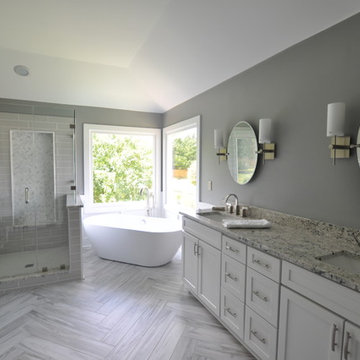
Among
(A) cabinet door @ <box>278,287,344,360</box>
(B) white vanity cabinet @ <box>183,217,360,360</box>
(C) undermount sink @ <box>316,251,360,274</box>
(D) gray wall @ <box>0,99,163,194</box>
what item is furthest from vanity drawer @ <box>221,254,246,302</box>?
(D) gray wall @ <box>0,99,163,194</box>

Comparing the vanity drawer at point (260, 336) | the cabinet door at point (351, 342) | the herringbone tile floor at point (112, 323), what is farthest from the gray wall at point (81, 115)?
the cabinet door at point (351, 342)

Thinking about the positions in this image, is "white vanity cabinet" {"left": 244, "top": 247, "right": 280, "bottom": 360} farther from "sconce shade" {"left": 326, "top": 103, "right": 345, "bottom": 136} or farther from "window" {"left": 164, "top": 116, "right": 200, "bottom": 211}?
"window" {"left": 164, "top": 116, "right": 200, "bottom": 211}

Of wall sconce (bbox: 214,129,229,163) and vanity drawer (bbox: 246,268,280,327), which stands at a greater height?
wall sconce (bbox: 214,129,229,163)

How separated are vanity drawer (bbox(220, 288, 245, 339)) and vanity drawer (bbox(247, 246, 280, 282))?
366 mm

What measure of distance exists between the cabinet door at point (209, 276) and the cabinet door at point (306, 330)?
0.72 m

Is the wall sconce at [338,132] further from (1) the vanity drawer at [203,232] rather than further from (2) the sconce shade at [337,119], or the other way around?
(1) the vanity drawer at [203,232]

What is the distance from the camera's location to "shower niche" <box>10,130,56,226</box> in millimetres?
3666

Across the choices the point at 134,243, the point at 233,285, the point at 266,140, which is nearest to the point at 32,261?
the point at 134,243

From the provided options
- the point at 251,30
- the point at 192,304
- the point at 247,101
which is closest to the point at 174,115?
the point at 247,101

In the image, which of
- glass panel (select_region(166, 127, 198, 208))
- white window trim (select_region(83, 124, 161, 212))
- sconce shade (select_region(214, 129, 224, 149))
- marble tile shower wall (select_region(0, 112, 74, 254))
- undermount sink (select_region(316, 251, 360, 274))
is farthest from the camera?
white window trim (select_region(83, 124, 161, 212))

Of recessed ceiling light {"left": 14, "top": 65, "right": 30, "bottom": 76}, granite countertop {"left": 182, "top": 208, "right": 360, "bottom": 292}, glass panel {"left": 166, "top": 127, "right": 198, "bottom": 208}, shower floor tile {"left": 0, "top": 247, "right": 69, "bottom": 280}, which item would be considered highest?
recessed ceiling light {"left": 14, "top": 65, "right": 30, "bottom": 76}

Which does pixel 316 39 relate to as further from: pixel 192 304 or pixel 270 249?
pixel 192 304

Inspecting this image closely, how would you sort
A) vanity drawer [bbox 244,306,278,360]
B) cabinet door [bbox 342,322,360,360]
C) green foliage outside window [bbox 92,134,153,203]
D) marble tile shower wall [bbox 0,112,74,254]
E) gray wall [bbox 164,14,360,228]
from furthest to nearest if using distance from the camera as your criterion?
green foliage outside window [bbox 92,134,153,203] → marble tile shower wall [bbox 0,112,74,254] → gray wall [bbox 164,14,360,228] → vanity drawer [bbox 244,306,278,360] → cabinet door [bbox 342,322,360,360]

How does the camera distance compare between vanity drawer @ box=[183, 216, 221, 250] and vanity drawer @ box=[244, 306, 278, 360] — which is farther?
vanity drawer @ box=[183, 216, 221, 250]
